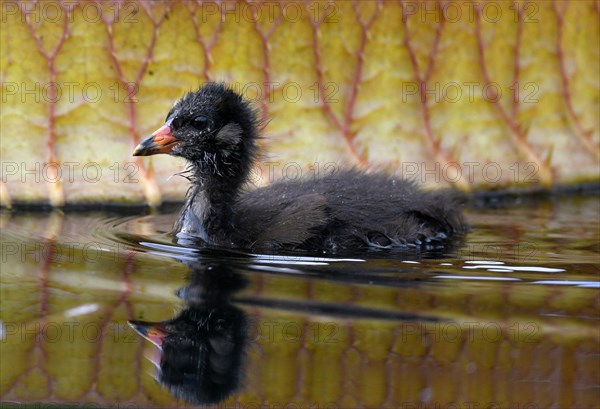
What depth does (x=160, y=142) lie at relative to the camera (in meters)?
5.68

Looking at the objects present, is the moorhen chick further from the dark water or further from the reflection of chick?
the reflection of chick

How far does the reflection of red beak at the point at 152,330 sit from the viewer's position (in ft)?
10.7

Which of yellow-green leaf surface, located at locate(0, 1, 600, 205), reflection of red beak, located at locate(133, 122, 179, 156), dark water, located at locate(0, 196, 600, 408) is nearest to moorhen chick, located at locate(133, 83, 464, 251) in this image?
reflection of red beak, located at locate(133, 122, 179, 156)

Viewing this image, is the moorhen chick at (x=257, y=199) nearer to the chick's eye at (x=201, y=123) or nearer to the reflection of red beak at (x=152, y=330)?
the chick's eye at (x=201, y=123)

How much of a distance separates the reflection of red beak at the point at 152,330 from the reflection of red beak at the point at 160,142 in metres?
2.23

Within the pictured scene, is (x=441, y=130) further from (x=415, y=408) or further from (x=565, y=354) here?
(x=415, y=408)

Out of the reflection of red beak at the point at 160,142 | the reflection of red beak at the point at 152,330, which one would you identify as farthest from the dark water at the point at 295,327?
the reflection of red beak at the point at 160,142

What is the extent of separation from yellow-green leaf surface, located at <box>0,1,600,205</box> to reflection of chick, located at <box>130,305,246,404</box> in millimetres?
2773

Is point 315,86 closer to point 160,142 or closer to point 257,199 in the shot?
point 257,199

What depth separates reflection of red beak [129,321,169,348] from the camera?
3.27 m

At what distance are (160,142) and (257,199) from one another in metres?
0.56

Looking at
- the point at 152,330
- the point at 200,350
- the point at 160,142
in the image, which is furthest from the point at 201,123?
the point at 200,350

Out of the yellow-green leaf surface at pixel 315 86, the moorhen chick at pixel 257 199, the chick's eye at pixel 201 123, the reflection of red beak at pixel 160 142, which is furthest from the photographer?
the yellow-green leaf surface at pixel 315 86

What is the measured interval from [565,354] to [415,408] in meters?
0.59
